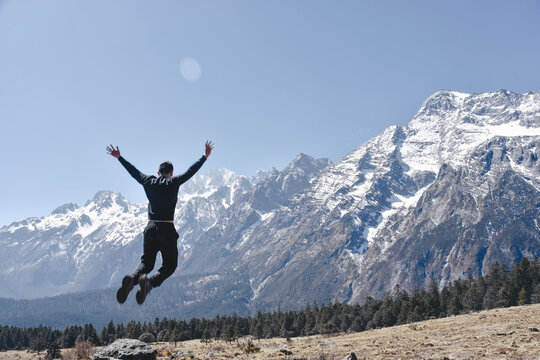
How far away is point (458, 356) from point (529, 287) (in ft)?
324

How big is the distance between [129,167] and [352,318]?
396ft

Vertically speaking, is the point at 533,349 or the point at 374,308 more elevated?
the point at 533,349

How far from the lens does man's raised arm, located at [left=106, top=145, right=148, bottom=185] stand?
937 centimetres

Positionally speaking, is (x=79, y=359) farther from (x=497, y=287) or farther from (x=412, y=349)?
(x=497, y=287)

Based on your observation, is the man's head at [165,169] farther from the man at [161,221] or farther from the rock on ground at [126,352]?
the rock on ground at [126,352]

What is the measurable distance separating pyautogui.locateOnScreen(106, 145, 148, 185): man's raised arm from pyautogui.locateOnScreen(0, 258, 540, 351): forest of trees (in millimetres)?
79487

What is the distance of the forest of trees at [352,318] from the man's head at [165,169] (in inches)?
3140

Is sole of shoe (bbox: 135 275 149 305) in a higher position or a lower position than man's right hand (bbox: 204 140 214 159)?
lower

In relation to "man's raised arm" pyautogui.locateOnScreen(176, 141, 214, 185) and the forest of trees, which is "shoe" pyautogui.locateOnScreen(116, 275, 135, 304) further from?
the forest of trees

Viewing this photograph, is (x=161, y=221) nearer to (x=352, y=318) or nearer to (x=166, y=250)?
(x=166, y=250)

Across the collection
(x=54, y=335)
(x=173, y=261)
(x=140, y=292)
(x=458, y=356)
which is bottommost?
(x=54, y=335)

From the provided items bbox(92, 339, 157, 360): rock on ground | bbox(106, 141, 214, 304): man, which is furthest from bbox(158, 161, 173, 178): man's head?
bbox(92, 339, 157, 360): rock on ground

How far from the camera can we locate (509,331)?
62.0 feet

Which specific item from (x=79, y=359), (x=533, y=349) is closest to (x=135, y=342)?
(x=79, y=359)
